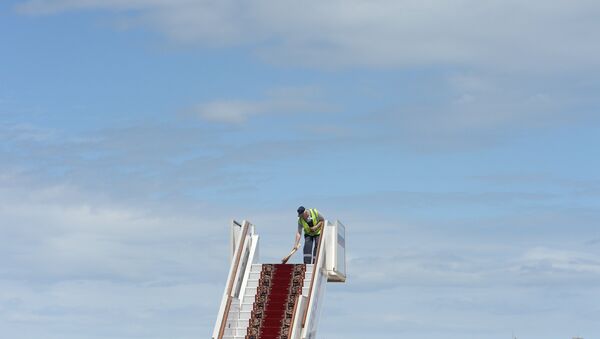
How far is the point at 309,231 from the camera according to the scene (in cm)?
4734

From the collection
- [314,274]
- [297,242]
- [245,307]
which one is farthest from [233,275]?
[297,242]

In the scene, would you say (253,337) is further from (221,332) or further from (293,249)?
(293,249)

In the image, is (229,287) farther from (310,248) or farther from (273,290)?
(310,248)

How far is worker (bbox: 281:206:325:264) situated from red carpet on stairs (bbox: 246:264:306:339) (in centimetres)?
78

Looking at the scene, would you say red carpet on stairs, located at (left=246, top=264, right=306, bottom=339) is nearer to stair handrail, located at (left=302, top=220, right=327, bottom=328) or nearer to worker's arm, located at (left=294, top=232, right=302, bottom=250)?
stair handrail, located at (left=302, top=220, right=327, bottom=328)

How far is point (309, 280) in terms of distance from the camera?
1813 inches

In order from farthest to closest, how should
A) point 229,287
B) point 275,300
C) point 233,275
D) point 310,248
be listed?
point 310,248 < point 233,275 < point 275,300 < point 229,287

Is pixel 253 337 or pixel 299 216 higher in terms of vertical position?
pixel 299 216

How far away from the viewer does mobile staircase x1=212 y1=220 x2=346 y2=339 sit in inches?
1726

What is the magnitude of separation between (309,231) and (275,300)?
304cm

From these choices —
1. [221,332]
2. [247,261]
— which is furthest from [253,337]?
[247,261]

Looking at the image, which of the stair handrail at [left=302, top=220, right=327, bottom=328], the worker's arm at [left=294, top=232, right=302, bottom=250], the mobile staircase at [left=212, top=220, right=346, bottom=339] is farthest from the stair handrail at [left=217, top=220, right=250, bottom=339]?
the stair handrail at [left=302, top=220, right=327, bottom=328]

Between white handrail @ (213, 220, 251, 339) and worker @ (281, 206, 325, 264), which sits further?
worker @ (281, 206, 325, 264)

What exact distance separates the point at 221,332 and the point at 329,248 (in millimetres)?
5431
